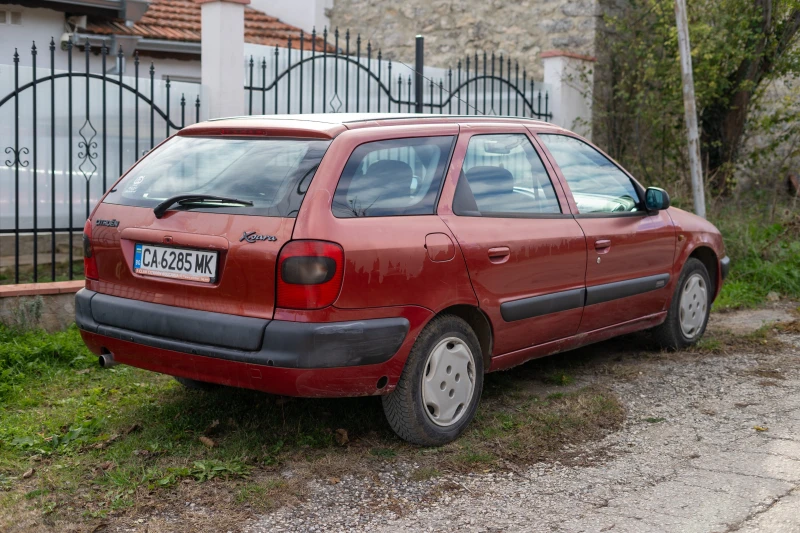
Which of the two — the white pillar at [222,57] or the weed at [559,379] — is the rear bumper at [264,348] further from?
the white pillar at [222,57]

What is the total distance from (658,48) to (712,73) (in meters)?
1.79

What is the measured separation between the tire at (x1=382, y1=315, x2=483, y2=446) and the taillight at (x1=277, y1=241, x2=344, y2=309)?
2.07 feet

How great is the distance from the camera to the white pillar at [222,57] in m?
8.09

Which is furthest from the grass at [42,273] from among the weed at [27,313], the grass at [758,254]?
the grass at [758,254]

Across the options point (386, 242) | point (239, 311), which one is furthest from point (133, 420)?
point (386, 242)

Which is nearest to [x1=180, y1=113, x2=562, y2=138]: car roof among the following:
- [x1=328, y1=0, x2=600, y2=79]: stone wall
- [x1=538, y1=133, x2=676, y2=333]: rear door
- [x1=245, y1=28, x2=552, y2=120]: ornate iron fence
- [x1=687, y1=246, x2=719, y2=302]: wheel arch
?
[x1=538, y1=133, x2=676, y2=333]: rear door

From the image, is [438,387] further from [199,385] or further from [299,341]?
[199,385]

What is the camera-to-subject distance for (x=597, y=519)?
375cm

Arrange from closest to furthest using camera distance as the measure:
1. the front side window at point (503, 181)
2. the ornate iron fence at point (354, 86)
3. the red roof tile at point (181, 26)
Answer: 1. the front side window at point (503, 181)
2. the ornate iron fence at point (354, 86)
3. the red roof tile at point (181, 26)

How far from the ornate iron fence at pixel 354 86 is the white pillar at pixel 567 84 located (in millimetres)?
663

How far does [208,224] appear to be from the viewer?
424 cm

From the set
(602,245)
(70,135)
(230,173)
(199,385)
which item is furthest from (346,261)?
(70,135)

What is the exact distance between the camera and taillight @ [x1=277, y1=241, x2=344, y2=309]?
13.0 feet

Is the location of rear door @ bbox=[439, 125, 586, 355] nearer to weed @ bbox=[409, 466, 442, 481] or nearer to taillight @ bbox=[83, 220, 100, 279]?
weed @ bbox=[409, 466, 442, 481]
